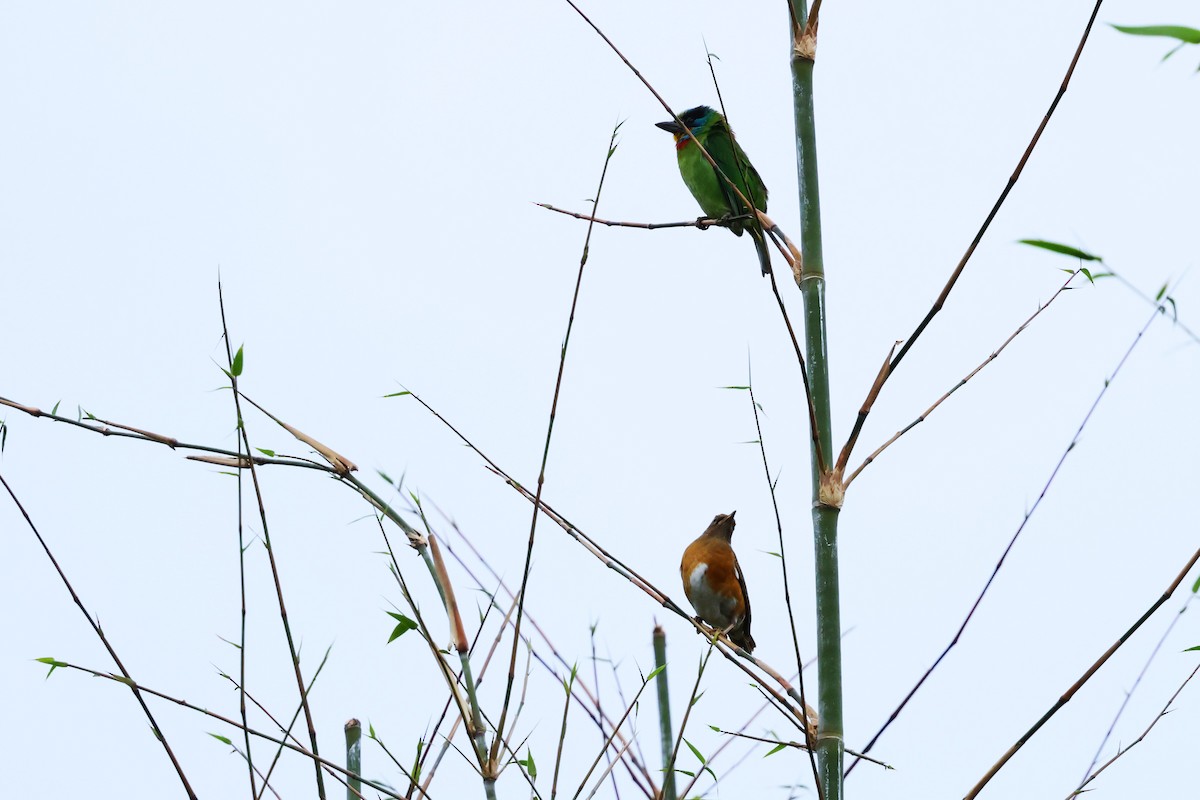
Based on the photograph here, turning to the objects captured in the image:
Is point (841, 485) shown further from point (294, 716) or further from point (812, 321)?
point (294, 716)

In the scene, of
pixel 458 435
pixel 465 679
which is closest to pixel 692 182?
pixel 458 435

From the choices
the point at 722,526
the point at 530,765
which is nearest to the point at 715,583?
the point at 722,526

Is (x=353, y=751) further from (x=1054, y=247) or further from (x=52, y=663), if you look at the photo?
(x=1054, y=247)

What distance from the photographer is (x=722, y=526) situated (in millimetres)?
5359

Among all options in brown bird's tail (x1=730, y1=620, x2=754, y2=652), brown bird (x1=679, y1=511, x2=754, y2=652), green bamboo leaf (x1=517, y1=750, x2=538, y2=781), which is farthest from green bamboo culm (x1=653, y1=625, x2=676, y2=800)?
brown bird's tail (x1=730, y1=620, x2=754, y2=652)

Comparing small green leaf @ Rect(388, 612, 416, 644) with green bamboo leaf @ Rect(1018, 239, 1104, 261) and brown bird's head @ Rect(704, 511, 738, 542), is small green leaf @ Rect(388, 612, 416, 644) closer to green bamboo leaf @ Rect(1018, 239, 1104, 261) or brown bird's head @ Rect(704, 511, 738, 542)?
green bamboo leaf @ Rect(1018, 239, 1104, 261)

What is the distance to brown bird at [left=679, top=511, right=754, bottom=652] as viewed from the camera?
17.0ft

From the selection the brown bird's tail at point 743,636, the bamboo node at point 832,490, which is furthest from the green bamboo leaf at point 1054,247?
the brown bird's tail at point 743,636

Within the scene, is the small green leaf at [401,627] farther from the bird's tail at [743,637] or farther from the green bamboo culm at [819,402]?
the bird's tail at [743,637]

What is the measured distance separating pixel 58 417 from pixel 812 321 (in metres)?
1.14

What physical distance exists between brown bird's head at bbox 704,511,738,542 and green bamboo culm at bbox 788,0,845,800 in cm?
364

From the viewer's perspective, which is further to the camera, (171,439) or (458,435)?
(458,435)

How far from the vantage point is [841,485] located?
167cm

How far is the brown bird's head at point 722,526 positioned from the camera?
5344 mm
